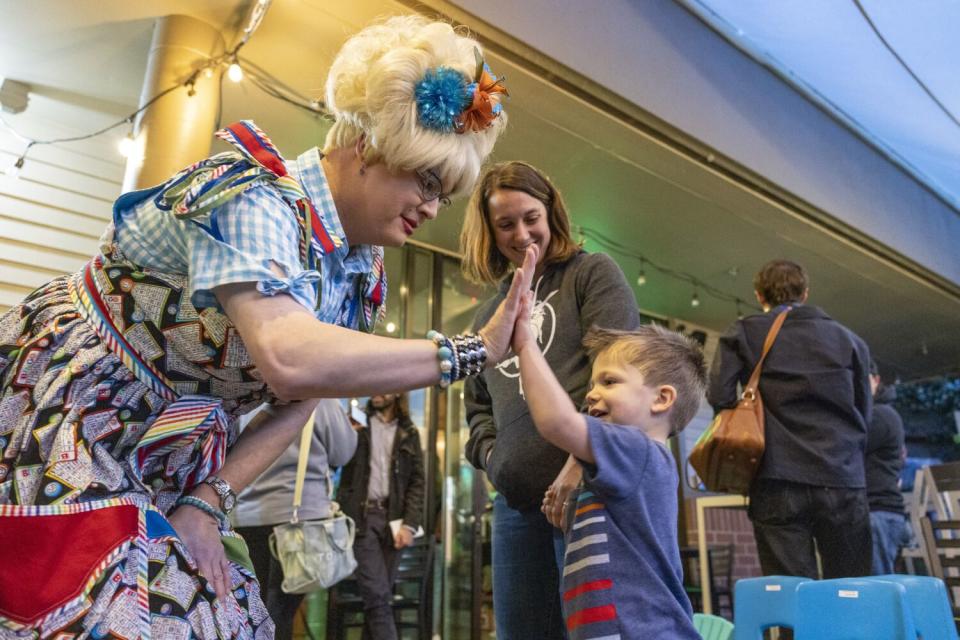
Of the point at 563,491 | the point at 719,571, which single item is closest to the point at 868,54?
the point at 563,491

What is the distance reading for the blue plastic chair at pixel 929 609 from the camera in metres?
1.79

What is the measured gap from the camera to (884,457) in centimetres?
352

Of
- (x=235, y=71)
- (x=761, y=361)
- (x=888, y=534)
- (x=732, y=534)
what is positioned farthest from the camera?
(x=732, y=534)

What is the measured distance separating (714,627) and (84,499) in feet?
6.06

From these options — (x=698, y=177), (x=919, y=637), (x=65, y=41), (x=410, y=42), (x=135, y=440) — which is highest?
(x=65, y=41)

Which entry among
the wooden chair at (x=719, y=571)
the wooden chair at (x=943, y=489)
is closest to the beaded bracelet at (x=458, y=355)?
the wooden chair at (x=943, y=489)

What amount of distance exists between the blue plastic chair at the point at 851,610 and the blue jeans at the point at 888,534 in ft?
5.67

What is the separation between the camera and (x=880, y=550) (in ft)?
10.6

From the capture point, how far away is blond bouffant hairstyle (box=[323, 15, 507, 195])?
37.8 inches

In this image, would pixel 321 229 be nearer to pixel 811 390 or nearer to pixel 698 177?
pixel 811 390

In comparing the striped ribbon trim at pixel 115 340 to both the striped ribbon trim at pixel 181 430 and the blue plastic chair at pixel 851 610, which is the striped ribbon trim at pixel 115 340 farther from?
the blue plastic chair at pixel 851 610

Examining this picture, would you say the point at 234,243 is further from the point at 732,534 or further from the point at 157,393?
the point at 732,534

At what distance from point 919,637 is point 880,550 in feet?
5.30

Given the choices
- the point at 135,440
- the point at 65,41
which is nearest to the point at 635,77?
the point at 65,41
